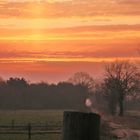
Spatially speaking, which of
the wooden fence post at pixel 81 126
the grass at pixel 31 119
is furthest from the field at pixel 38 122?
the wooden fence post at pixel 81 126

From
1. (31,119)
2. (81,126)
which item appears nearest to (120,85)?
(31,119)

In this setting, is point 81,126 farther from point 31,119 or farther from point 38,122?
point 31,119

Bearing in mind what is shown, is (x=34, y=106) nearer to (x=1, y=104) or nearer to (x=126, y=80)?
(x=1, y=104)

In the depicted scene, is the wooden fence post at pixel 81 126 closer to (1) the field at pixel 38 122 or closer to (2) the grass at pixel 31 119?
(1) the field at pixel 38 122

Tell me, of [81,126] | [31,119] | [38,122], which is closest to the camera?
[81,126]

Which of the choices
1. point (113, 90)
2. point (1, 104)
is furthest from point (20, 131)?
point (1, 104)

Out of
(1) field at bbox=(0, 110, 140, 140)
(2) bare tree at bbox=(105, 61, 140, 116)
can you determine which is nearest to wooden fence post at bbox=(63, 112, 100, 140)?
(1) field at bbox=(0, 110, 140, 140)

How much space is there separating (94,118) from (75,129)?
181 millimetres

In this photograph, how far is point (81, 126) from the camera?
3303 millimetres

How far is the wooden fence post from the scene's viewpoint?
10.7 ft

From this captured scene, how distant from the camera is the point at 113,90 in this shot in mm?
100312

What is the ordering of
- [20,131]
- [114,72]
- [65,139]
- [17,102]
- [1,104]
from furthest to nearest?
[17,102], [1,104], [114,72], [20,131], [65,139]

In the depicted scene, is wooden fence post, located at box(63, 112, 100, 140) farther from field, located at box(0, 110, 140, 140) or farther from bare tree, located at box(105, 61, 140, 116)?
bare tree, located at box(105, 61, 140, 116)

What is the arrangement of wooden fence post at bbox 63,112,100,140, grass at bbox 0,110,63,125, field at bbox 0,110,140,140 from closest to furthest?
wooden fence post at bbox 63,112,100,140
field at bbox 0,110,140,140
grass at bbox 0,110,63,125
